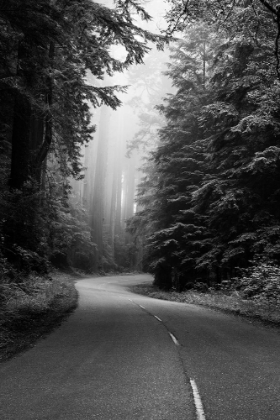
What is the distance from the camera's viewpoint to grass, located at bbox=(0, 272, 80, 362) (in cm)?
599

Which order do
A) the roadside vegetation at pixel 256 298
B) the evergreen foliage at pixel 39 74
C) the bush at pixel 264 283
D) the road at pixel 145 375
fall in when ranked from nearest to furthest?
the road at pixel 145 375, the evergreen foliage at pixel 39 74, the roadside vegetation at pixel 256 298, the bush at pixel 264 283

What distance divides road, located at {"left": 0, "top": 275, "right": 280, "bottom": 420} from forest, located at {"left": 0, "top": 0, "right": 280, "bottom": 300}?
15.0ft

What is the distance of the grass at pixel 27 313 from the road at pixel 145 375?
39 cm

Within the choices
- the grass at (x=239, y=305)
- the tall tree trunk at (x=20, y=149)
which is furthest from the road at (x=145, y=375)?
the tall tree trunk at (x=20, y=149)

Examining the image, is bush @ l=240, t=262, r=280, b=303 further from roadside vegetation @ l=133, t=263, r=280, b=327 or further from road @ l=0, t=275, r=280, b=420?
road @ l=0, t=275, r=280, b=420

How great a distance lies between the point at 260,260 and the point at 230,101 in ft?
22.0

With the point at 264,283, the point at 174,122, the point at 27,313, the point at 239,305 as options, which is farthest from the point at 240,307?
the point at 174,122

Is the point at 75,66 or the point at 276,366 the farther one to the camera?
the point at 75,66

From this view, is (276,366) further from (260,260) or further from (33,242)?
(33,242)

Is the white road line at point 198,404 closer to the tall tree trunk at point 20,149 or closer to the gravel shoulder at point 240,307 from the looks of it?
the gravel shoulder at point 240,307

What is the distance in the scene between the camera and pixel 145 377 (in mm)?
4242

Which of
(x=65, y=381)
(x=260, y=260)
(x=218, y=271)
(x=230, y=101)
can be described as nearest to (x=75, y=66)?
(x=230, y=101)

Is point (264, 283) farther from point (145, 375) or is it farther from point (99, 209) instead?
point (99, 209)

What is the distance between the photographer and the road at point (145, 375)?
3.31m
